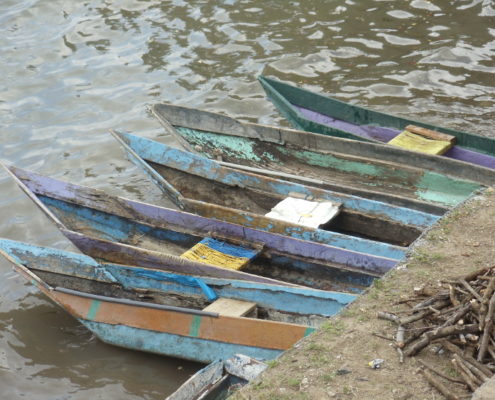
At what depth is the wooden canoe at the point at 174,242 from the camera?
22.5ft

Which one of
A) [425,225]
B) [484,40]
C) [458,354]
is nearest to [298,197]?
[425,225]

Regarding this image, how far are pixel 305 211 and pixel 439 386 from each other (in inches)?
136

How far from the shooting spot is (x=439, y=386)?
441 cm

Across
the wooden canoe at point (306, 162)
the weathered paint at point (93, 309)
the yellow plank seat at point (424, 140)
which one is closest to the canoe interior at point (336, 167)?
the wooden canoe at point (306, 162)

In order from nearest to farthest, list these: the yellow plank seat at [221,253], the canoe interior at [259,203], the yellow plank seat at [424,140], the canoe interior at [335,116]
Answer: the yellow plank seat at [221,253] < the canoe interior at [259,203] < the yellow plank seat at [424,140] < the canoe interior at [335,116]

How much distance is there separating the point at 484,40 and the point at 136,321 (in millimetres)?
8324

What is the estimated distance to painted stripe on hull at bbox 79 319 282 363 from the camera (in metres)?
6.41

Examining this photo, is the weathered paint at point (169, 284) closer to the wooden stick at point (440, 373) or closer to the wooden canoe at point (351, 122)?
the wooden stick at point (440, 373)

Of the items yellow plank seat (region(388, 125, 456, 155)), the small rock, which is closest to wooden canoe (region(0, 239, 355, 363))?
the small rock

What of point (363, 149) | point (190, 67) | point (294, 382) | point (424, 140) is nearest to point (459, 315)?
point (294, 382)

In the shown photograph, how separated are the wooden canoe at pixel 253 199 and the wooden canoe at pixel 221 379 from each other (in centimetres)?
216

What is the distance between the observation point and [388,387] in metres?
4.50

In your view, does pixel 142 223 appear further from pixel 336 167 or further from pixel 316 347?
pixel 316 347

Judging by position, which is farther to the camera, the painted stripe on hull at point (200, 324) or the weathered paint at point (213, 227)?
the weathered paint at point (213, 227)
